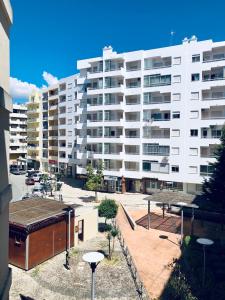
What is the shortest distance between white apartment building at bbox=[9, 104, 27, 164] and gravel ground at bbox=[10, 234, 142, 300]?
249ft

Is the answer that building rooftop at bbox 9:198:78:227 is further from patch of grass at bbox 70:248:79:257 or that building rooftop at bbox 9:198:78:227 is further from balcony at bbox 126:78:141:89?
balcony at bbox 126:78:141:89

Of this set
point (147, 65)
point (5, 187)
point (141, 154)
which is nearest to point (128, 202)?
point (141, 154)

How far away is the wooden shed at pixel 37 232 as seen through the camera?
21.9 meters

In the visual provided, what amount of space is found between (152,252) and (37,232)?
1025 centimetres

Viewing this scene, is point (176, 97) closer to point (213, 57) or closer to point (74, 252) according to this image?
point (213, 57)

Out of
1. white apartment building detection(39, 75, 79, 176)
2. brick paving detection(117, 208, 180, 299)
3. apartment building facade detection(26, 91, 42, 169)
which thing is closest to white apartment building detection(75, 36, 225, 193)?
white apartment building detection(39, 75, 79, 176)

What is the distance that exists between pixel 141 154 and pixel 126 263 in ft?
99.9

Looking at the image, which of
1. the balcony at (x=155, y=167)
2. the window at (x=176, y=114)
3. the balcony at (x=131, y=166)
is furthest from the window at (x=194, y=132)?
the balcony at (x=131, y=166)

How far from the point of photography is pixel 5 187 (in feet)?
19.5

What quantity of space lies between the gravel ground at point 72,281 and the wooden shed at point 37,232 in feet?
2.48

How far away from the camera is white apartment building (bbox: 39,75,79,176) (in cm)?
7031

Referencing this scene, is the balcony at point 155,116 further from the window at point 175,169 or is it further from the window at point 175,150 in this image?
the window at point 175,169

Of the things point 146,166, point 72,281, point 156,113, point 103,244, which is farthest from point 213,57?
point 72,281

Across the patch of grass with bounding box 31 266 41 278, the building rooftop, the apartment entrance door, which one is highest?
the building rooftop
